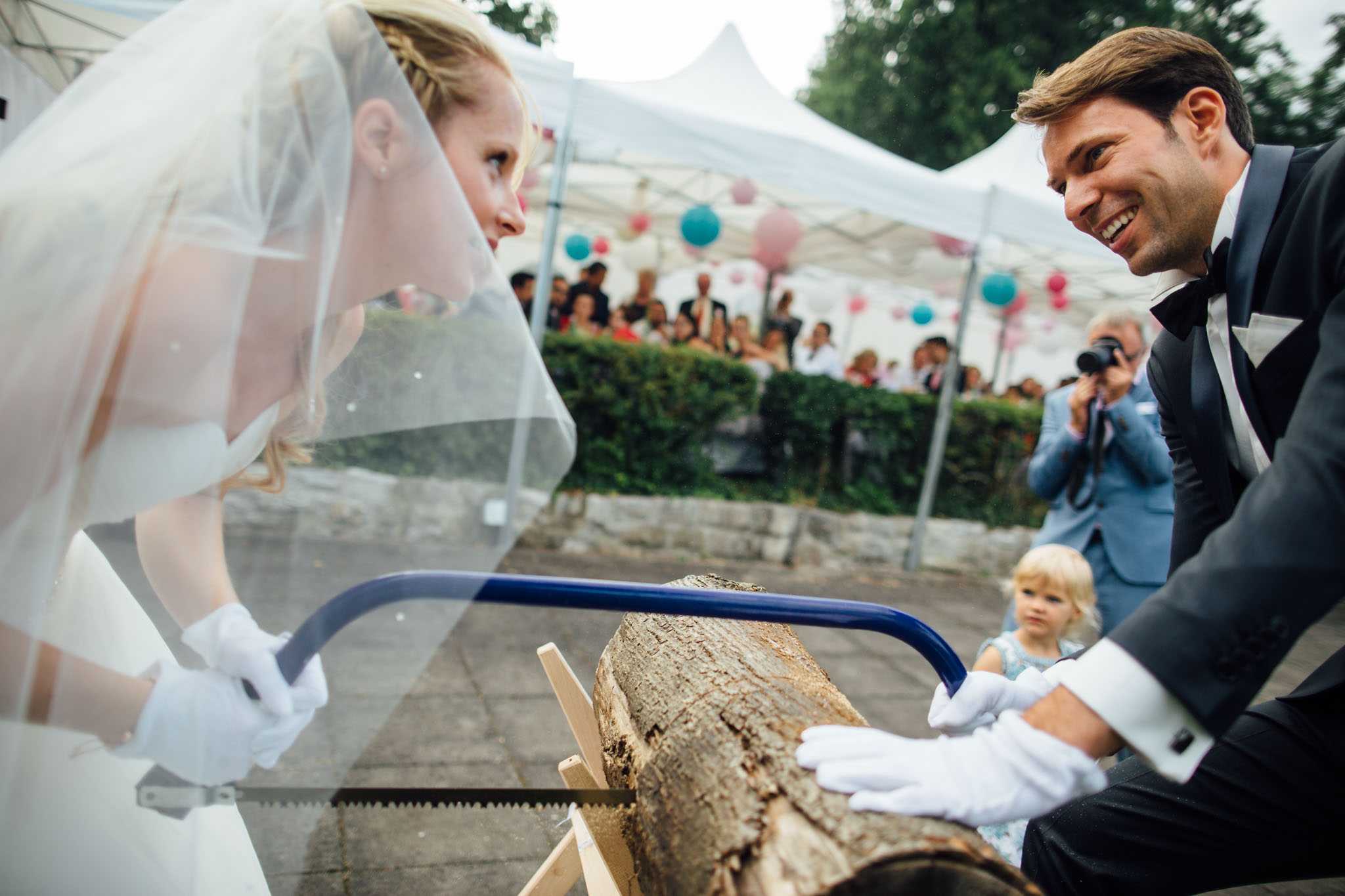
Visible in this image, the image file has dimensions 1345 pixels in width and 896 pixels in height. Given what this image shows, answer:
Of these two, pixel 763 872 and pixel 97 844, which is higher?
pixel 763 872

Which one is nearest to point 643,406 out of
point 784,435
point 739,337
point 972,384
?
point 784,435

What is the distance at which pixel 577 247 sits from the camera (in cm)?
984

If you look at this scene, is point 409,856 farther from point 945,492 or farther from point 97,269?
point 945,492

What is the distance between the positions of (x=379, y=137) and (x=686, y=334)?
232 inches

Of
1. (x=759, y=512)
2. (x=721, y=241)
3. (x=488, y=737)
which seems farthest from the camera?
(x=721, y=241)

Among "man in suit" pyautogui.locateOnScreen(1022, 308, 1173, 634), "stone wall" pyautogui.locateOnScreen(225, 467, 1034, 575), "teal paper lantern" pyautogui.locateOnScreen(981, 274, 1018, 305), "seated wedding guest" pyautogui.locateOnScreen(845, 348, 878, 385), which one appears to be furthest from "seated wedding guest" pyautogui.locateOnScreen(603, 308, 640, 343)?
"teal paper lantern" pyautogui.locateOnScreen(981, 274, 1018, 305)

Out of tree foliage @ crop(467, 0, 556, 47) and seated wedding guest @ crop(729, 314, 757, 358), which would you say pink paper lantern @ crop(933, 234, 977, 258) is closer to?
seated wedding guest @ crop(729, 314, 757, 358)

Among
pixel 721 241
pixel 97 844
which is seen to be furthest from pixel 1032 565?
pixel 721 241

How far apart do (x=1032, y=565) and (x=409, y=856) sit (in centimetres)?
230

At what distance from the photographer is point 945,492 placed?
7.08 m

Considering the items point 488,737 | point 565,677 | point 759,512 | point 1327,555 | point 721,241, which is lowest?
point 488,737

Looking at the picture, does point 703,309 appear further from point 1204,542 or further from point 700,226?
point 1204,542

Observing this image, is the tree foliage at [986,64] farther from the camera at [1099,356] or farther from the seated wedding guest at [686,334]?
the camera at [1099,356]

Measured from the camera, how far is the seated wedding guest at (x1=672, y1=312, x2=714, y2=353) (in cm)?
653
